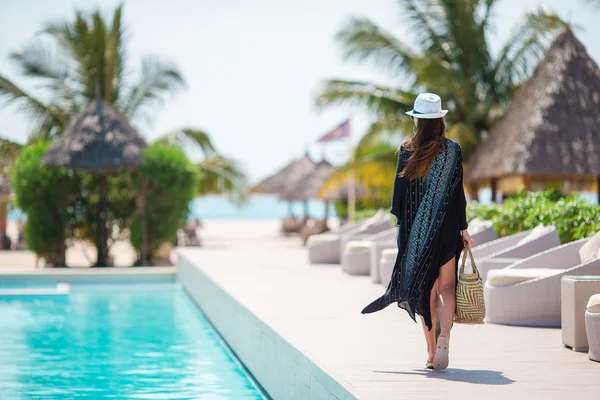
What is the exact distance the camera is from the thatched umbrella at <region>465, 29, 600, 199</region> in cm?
1678

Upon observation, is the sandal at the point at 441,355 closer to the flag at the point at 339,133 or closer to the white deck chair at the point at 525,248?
the white deck chair at the point at 525,248

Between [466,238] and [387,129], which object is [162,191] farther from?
[466,238]

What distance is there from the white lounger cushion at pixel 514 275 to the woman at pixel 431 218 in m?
2.06

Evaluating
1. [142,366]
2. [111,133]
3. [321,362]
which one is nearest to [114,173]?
[111,133]

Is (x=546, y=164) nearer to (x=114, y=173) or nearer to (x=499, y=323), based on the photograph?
(x=114, y=173)

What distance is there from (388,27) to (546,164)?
5214 millimetres

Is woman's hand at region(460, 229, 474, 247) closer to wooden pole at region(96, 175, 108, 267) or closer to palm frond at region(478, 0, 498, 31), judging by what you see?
wooden pole at region(96, 175, 108, 267)

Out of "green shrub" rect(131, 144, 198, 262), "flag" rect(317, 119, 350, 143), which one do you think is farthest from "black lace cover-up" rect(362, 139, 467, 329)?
"flag" rect(317, 119, 350, 143)

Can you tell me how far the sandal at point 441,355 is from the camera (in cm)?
459

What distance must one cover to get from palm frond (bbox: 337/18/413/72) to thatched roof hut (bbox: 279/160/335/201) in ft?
45.5

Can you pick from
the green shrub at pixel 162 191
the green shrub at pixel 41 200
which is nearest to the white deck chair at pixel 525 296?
the green shrub at pixel 162 191

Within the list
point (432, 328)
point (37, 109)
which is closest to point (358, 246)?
point (432, 328)

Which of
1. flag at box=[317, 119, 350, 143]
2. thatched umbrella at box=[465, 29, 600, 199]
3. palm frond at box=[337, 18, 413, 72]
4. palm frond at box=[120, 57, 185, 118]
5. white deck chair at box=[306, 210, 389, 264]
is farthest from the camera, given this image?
flag at box=[317, 119, 350, 143]

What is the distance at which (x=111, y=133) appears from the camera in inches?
664
